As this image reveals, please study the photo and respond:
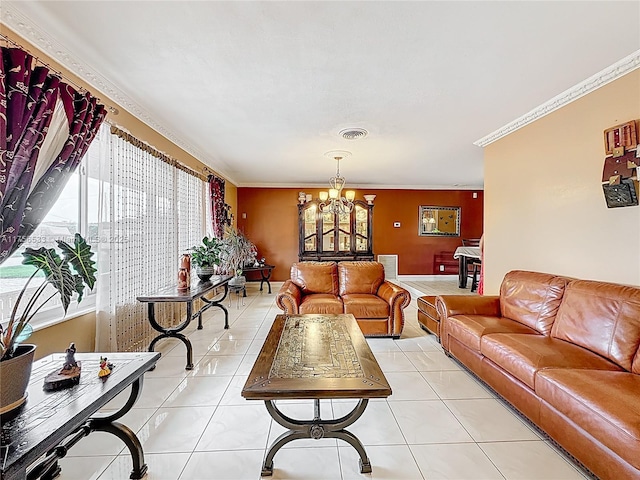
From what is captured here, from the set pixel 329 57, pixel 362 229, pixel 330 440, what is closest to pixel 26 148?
pixel 329 57

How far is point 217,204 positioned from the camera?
5383 mm

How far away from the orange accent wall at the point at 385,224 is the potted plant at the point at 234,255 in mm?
1314

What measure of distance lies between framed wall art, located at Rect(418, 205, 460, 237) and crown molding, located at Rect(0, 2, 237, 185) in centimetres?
614

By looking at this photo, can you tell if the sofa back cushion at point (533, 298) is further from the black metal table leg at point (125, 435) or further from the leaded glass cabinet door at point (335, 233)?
the leaded glass cabinet door at point (335, 233)

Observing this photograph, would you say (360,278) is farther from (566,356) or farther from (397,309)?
(566,356)

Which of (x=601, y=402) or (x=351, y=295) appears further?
(x=351, y=295)

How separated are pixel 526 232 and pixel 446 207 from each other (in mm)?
4655

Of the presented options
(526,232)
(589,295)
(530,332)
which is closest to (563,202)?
(526,232)

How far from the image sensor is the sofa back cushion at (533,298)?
257 centimetres

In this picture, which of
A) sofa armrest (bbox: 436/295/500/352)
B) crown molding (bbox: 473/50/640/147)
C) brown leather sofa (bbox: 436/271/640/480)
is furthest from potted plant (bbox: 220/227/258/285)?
crown molding (bbox: 473/50/640/147)

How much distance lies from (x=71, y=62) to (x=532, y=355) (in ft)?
12.2

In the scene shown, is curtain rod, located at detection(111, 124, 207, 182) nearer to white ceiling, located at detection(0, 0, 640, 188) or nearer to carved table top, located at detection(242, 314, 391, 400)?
white ceiling, located at detection(0, 0, 640, 188)

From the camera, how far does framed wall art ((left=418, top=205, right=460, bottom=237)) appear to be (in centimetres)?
784

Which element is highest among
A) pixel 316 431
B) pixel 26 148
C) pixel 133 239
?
pixel 26 148
